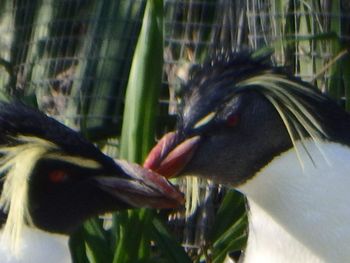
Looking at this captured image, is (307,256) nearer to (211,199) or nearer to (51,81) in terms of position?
(211,199)

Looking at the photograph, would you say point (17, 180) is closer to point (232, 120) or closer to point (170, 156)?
point (170, 156)

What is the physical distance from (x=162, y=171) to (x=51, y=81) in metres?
1.85

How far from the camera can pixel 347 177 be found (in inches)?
168

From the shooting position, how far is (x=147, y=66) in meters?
4.99

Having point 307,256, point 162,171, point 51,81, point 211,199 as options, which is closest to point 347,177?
point 307,256

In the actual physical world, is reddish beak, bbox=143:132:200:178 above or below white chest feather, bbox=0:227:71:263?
above

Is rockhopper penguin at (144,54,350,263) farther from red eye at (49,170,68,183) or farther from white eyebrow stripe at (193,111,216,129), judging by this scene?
red eye at (49,170,68,183)

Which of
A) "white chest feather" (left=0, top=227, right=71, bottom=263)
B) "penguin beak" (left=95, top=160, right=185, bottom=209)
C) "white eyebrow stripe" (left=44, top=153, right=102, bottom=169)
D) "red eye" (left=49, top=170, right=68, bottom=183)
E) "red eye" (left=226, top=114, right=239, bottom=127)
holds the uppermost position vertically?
"red eye" (left=226, top=114, right=239, bottom=127)

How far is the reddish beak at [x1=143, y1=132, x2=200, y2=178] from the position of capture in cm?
418

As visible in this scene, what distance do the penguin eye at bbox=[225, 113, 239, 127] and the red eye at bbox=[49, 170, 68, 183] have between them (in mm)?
505

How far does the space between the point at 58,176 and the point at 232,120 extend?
0.54 m

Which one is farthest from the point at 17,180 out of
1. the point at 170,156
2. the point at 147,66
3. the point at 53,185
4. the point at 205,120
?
the point at 147,66

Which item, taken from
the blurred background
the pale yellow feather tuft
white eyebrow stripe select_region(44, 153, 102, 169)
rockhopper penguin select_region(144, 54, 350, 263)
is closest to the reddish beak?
rockhopper penguin select_region(144, 54, 350, 263)

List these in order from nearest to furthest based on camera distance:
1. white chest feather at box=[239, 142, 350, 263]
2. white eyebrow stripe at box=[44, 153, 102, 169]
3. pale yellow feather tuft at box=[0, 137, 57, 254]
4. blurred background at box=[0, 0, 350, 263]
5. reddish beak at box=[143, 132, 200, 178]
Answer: pale yellow feather tuft at box=[0, 137, 57, 254] < white eyebrow stripe at box=[44, 153, 102, 169] < reddish beak at box=[143, 132, 200, 178] < white chest feather at box=[239, 142, 350, 263] < blurred background at box=[0, 0, 350, 263]
